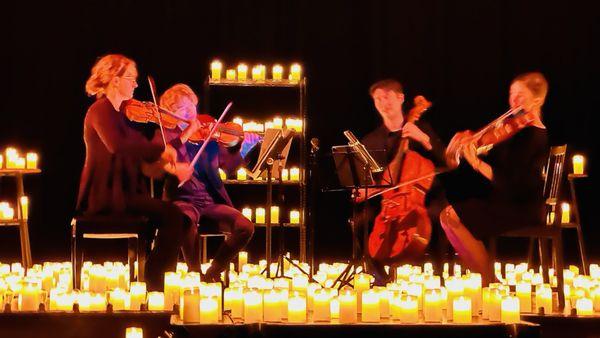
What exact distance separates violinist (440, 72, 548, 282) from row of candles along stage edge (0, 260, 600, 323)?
1.45 feet

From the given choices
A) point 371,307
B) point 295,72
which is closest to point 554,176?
point 371,307

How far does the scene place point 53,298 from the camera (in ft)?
15.3

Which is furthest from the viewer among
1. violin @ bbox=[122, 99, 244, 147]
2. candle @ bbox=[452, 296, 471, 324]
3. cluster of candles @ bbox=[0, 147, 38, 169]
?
cluster of candles @ bbox=[0, 147, 38, 169]

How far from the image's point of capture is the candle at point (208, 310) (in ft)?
13.3

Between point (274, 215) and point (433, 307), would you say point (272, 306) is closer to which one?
point (433, 307)

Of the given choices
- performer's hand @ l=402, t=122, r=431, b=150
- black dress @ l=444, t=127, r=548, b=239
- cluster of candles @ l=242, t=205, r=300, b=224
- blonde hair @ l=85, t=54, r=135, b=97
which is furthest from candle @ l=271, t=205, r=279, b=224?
black dress @ l=444, t=127, r=548, b=239

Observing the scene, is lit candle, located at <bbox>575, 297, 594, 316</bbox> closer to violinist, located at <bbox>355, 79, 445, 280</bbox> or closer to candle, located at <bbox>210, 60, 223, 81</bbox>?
violinist, located at <bbox>355, 79, 445, 280</bbox>

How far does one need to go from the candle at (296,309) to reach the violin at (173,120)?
70.7 inches

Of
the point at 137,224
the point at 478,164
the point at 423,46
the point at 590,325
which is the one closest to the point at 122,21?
the point at 423,46

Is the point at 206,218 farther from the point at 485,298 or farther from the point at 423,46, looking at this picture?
the point at 423,46

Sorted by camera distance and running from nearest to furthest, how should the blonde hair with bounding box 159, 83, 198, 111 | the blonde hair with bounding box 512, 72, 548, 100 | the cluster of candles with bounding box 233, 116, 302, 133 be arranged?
the blonde hair with bounding box 512, 72, 548, 100 → the blonde hair with bounding box 159, 83, 198, 111 → the cluster of candles with bounding box 233, 116, 302, 133

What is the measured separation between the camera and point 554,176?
5.38m

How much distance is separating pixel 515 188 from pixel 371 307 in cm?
152

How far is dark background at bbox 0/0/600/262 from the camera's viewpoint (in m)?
7.89
